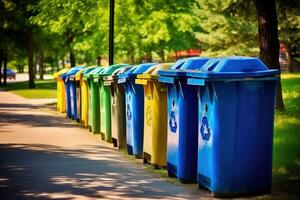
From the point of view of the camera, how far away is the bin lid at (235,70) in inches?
226

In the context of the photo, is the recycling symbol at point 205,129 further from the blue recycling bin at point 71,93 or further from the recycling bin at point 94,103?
the blue recycling bin at point 71,93

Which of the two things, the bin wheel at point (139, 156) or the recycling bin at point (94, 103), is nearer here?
the bin wheel at point (139, 156)

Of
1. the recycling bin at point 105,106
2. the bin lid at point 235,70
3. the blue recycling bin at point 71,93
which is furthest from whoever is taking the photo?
the blue recycling bin at point 71,93

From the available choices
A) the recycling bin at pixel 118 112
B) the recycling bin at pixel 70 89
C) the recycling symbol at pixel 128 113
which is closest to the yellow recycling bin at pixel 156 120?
the recycling symbol at pixel 128 113

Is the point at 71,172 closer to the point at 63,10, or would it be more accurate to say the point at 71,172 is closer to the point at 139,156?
the point at 139,156

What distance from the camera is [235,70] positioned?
5902 mm

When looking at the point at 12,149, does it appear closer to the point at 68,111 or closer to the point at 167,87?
the point at 167,87

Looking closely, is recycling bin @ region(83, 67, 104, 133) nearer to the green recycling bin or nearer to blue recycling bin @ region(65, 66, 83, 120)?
the green recycling bin

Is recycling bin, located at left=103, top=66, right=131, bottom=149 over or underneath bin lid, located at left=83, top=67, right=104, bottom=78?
underneath

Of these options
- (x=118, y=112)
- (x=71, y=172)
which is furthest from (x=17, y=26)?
(x=71, y=172)

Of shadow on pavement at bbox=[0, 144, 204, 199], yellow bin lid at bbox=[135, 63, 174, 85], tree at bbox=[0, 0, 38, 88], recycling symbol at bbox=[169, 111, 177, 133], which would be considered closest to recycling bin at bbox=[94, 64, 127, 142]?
shadow on pavement at bbox=[0, 144, 204, 199]

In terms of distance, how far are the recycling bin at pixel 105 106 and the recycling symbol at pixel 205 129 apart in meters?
4.66

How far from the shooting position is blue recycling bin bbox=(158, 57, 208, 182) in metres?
6.55

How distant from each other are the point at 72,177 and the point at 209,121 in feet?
7.46
